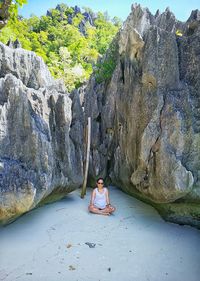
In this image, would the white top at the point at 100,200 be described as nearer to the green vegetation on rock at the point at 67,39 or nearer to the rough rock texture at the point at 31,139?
the rough rock texture at the point at 31,139

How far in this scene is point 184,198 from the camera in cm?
805

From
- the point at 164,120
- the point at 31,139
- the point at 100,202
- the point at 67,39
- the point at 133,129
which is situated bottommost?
the point at 100,202

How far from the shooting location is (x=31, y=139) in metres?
7.48

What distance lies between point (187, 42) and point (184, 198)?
482 centimetres

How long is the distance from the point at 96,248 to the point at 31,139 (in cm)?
323

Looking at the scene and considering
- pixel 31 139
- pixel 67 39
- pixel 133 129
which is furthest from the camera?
pixel 67 39

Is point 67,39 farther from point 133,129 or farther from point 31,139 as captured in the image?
point 31,139

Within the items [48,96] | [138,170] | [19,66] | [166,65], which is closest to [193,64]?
[166,65]

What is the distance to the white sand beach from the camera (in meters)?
5.91

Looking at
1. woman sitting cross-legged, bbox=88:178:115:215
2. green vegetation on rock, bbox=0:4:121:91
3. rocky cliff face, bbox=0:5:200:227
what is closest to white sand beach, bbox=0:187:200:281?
woman sitting cross-legged, bbox=88:178:115:215

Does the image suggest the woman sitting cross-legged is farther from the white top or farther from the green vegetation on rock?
the green vegetation on rock

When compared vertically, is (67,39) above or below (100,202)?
above

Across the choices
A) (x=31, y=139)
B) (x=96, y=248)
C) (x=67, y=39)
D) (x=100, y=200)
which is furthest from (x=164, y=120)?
(x=67, y=39)

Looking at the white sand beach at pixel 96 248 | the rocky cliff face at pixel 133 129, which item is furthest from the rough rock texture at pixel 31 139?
the white sand beach at pixel 96 248
